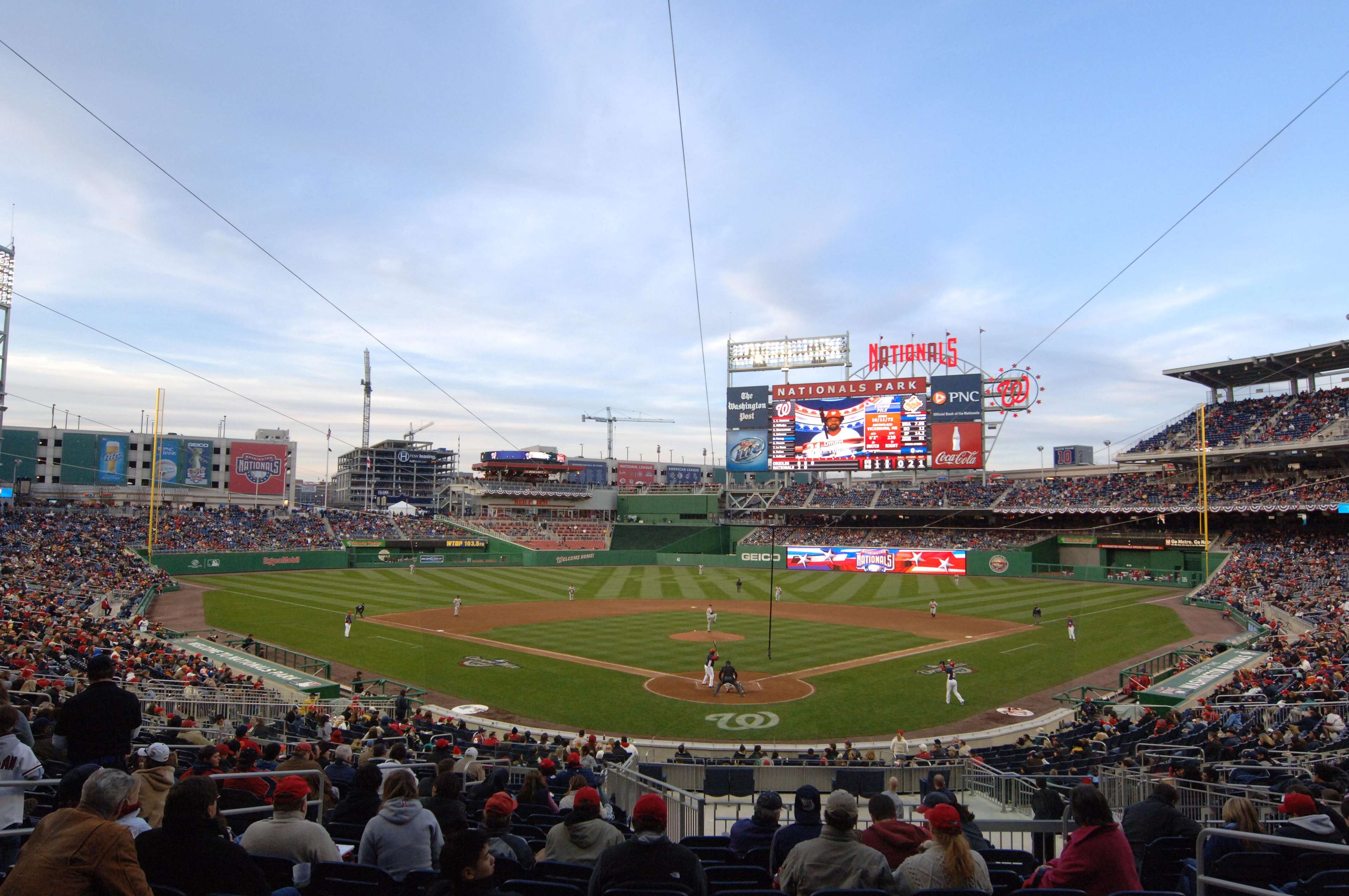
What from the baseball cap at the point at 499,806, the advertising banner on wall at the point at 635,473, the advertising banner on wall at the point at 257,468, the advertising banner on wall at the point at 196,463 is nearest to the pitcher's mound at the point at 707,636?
the baseball cap at the point at 499,806

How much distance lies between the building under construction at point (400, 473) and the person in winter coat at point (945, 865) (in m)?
161

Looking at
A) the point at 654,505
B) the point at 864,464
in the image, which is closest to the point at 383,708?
the point at 864,464

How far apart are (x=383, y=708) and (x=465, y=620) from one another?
57.5ft

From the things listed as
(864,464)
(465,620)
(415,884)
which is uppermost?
(864,464)

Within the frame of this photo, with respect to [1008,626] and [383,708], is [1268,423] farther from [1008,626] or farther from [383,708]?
[383,708]

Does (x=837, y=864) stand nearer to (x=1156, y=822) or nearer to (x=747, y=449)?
(x=1156, y=822)

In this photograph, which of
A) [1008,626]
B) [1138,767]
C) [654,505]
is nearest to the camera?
[1138,767]

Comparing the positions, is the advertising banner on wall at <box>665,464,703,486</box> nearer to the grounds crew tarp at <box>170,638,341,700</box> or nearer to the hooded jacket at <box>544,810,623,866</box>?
the grounds crew tarp at <box>170,638,341,700</box>

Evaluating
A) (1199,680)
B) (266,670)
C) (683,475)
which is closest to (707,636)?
(266,670)

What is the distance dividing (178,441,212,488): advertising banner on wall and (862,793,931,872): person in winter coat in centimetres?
9195

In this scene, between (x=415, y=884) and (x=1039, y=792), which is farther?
(x=1039, y=792)

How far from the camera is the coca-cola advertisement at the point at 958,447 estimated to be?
60812 mm

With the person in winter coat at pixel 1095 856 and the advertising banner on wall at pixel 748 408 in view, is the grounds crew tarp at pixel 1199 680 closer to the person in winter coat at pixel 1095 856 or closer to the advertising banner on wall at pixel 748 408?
the person in winter coat at pixel 1095 856

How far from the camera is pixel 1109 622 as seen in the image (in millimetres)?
36312
